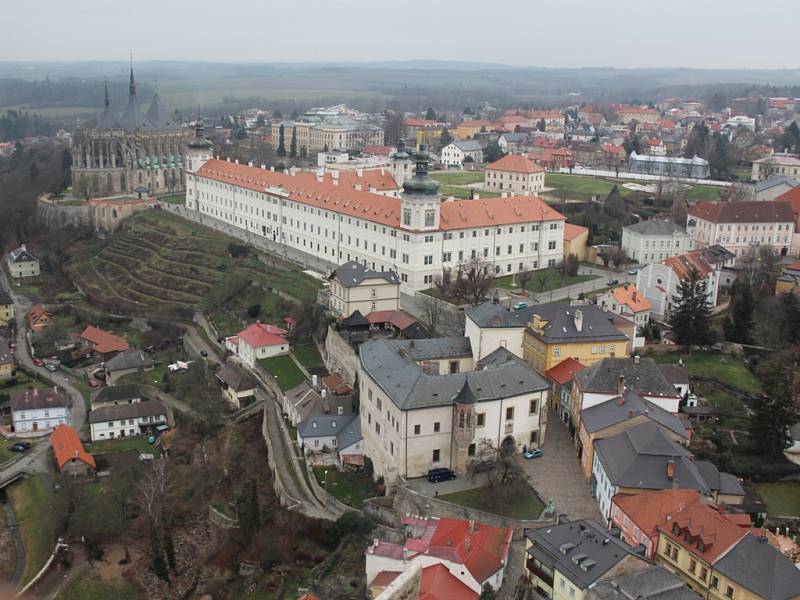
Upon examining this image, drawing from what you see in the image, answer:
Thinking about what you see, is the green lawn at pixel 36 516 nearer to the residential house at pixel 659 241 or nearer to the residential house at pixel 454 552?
the residential house at pixel 454 552

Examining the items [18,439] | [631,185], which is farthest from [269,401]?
[631,185]

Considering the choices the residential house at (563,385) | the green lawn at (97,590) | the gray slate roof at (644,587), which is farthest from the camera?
the residential house at (563,385)

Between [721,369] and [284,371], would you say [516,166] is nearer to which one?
[284,371]

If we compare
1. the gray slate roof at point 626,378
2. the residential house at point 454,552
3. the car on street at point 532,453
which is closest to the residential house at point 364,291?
the gray slate roof at point 626,378

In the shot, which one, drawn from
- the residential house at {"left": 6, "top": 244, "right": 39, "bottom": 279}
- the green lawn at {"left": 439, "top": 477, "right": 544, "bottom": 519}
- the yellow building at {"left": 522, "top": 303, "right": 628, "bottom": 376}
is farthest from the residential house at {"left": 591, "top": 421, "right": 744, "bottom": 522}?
the residential house at {"left": 6, "top": 244, "right": 39, "bottom": 279}

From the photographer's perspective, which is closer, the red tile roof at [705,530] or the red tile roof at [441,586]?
the red tile roof at [441,586]

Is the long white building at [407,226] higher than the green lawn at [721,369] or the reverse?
higher

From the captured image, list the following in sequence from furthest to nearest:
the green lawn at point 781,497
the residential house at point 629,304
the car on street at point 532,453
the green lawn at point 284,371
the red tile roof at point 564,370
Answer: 1. the residential house at point 629,304
2. the green lawn at point 284,371
3. the red tile roof at point 564,370
4. the car on street at point 532,453
5. the green lawn at point 781,497

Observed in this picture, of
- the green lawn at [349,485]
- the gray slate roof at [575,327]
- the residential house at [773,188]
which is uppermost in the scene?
the residential house at [773,188]
